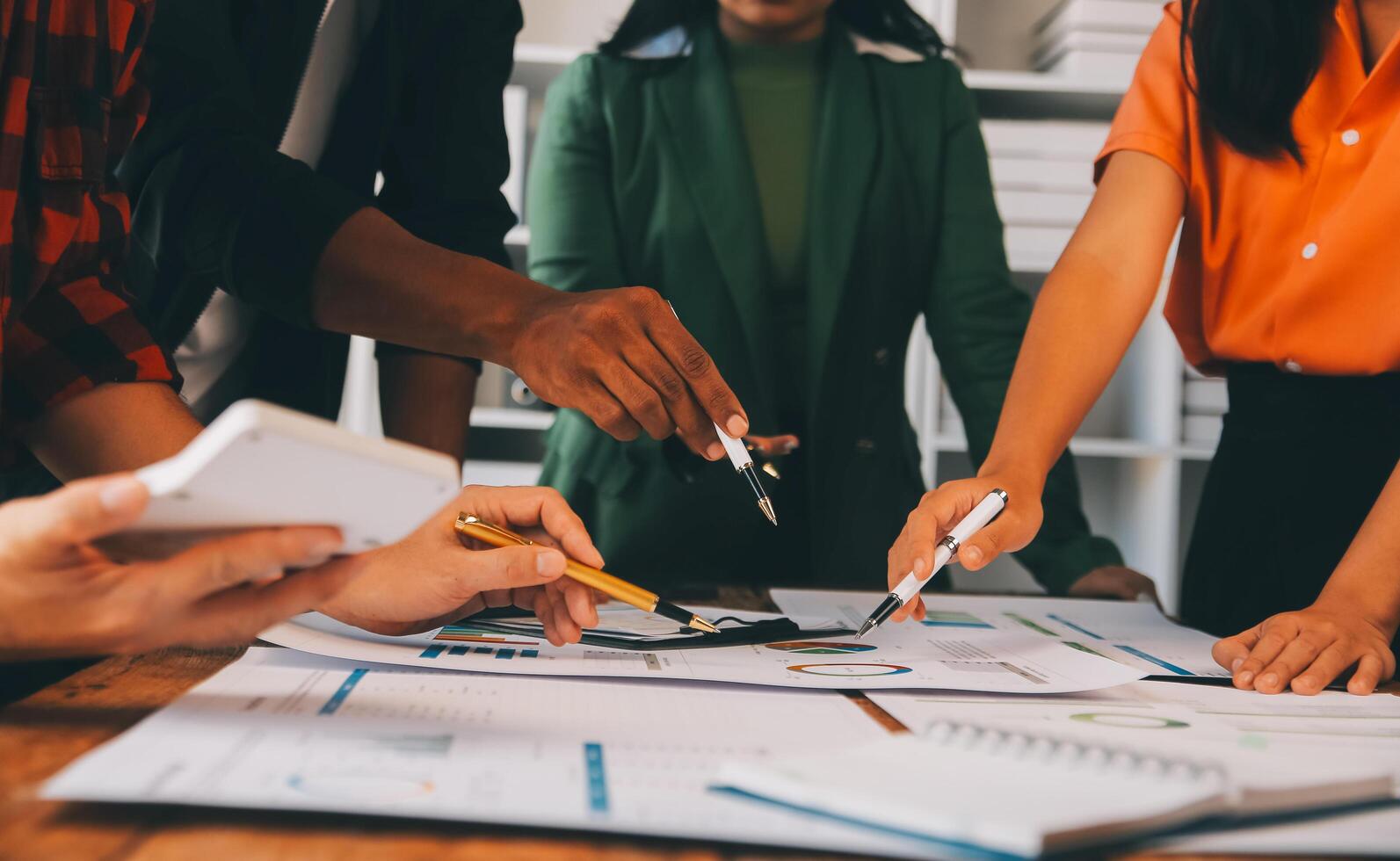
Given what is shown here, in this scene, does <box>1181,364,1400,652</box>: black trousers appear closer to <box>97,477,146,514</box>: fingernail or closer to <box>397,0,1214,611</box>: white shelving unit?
<box>97,477,146,514</box>: fingernail

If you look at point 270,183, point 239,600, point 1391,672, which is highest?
point 270,183

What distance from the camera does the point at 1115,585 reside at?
1214mm

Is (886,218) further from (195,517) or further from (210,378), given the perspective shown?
(195,517)

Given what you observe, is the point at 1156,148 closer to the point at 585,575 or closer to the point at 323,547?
the point at 585,575

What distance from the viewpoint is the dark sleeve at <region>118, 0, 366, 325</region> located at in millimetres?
967

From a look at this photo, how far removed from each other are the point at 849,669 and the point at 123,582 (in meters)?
0.44

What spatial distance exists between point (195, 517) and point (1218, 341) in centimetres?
93

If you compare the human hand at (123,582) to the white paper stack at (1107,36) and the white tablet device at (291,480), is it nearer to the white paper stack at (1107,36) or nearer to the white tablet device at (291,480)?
the white tablet device at (291,480)

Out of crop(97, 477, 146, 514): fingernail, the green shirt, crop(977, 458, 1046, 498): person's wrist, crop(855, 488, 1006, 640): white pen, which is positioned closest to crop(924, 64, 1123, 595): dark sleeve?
the green shirt

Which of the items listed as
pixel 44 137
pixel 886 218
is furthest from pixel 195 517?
pixel 886 218

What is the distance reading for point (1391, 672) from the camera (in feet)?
2.56

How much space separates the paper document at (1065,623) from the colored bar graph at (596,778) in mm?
392

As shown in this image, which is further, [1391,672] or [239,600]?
[1391,672]

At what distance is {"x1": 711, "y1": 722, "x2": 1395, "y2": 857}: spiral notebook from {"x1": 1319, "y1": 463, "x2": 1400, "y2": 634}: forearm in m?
0.39
